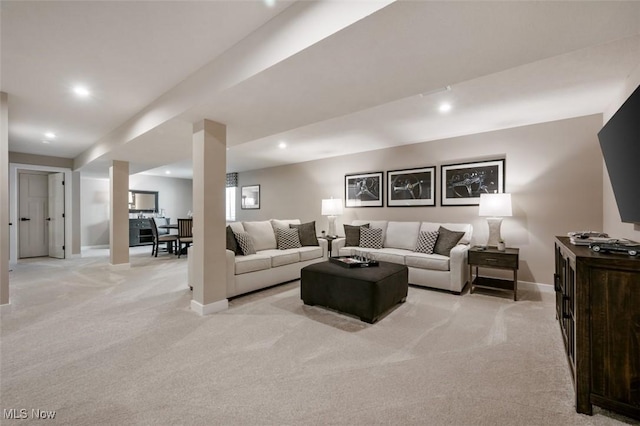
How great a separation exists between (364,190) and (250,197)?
377 centimetres

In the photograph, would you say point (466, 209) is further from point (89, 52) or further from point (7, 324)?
point (7, 324)

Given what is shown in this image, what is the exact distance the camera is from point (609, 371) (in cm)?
147

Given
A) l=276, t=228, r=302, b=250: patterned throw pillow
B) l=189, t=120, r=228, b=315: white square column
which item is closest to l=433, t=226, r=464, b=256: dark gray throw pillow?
l=276, t=228, r=302, b=250: patterned throw pillow

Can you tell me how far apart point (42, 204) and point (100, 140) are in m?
3.63

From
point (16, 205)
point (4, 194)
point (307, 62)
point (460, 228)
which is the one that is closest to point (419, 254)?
point (460, 228)

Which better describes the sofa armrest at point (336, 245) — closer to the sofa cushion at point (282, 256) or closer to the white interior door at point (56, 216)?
the sofa cushion at point (282, 256)

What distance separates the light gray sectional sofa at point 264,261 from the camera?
348 centimetres

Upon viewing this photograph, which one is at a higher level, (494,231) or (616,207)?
(616,207)

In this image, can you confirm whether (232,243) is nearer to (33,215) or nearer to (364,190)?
(364,190)

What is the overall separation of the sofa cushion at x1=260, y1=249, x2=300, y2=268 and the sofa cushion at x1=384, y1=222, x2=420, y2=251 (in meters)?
1.59

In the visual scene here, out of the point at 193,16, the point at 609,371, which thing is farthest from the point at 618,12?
the point at 193,16

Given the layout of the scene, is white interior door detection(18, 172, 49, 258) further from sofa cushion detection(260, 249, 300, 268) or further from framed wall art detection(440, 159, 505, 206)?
framed wall art detection(440, 159, 505, 206)

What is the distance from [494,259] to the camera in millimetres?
3523

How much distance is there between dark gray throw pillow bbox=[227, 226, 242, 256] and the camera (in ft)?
12.6
